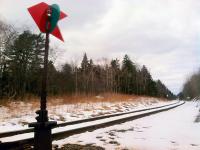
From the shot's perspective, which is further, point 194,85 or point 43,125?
point 194,85

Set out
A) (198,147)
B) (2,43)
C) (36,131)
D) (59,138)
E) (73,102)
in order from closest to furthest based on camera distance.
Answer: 1. (36,131)
2. (198,147)
3. (59,138)
4. (73,102)
5. (2,43)

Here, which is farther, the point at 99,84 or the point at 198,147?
the point at 99,84

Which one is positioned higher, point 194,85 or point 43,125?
point 194,85

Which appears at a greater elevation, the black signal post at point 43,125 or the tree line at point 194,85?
the tree line at point 194,85


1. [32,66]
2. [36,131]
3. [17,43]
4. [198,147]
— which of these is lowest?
[198,147]

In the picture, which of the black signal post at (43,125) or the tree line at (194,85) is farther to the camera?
the tree line at (194,85)

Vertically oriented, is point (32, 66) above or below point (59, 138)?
above

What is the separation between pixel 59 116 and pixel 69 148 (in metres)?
11.1

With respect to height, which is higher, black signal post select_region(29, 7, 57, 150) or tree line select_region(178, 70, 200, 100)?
tree line select_region(178, 70, 200, 100)

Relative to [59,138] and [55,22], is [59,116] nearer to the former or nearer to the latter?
[59,138]

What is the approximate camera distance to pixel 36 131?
4715 mm

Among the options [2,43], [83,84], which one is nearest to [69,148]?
[2,43]

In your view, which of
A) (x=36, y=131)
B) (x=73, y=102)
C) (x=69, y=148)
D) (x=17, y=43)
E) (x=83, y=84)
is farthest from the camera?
(x=83, y=84)

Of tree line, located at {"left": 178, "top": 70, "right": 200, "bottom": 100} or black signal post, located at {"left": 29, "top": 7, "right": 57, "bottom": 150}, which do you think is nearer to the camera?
black signal post, located at {"left": 29, "top": 7, "right": 57, "bottom": 150}
